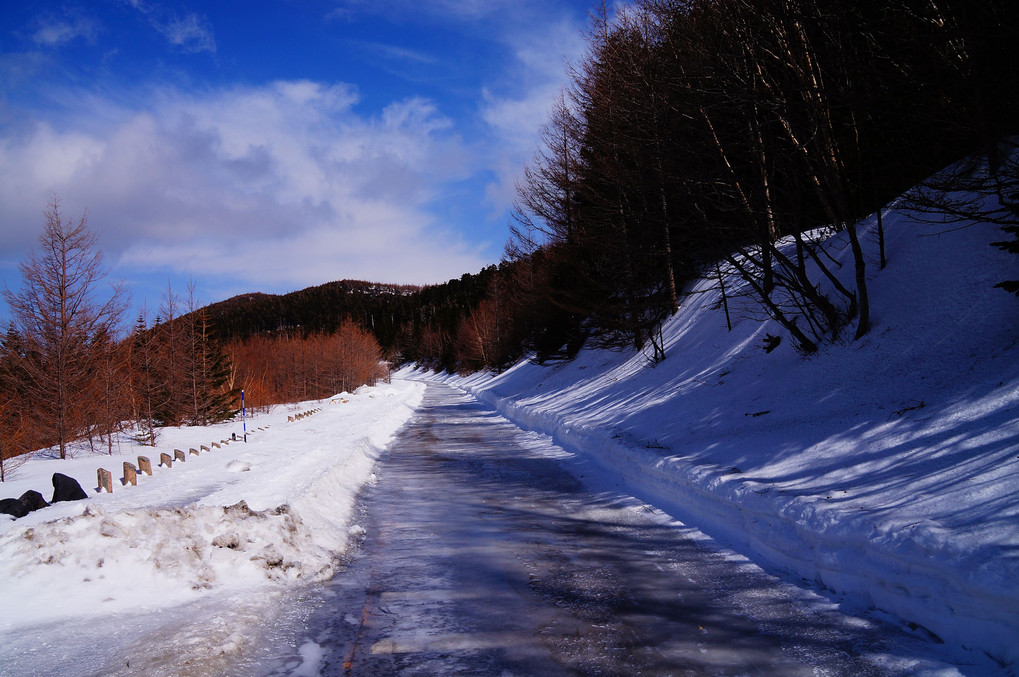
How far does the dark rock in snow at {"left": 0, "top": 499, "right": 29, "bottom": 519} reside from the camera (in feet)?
25.3

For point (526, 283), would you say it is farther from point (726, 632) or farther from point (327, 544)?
point (726, 632)

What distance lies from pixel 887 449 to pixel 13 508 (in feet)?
35.2

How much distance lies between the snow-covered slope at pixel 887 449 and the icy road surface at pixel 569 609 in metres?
0.38

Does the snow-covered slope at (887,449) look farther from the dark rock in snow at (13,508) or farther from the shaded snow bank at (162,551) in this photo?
the dark rock in snow at (13,508)

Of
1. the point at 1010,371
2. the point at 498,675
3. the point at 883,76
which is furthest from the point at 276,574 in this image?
the point at 883,76

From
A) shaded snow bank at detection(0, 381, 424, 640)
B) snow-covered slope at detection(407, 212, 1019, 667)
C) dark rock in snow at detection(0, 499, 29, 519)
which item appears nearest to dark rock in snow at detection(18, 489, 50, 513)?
dark rock in snow at detection(0, 499, 29, 519)

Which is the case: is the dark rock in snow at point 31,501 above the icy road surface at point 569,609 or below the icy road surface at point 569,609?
above

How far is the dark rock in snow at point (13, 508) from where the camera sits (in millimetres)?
7699

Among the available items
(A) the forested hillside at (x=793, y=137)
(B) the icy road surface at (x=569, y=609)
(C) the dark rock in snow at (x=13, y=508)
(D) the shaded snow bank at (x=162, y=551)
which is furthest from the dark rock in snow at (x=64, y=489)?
(A) the forested hillside at (x=793, y=137)

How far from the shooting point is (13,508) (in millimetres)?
7770

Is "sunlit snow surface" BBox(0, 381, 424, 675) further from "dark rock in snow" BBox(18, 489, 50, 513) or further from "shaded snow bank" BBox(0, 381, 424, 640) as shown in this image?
"dark rock in snow" BBox(18, 489, 50, 513)

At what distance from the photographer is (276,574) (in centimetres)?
554

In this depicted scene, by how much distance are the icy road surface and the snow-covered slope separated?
38cm

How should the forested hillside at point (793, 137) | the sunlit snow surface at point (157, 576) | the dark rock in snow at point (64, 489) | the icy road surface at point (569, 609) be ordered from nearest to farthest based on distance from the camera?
the icy road surface at point (569, 609), the sunlit snow surface at point (157, 576), the forested hillside at point (793, 137), the dark rock in snow at point (64, 489)
